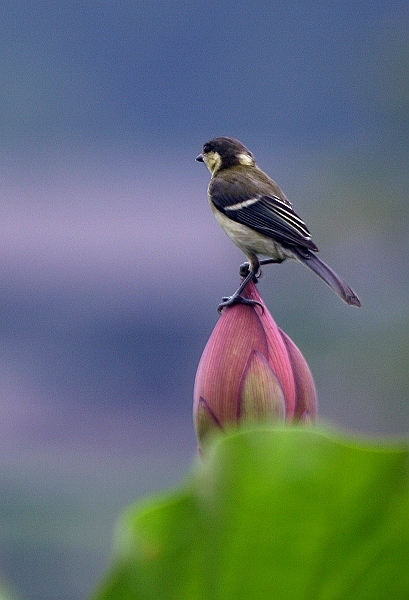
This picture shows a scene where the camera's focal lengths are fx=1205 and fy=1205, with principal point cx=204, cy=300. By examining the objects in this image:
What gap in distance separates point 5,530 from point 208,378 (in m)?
14.8

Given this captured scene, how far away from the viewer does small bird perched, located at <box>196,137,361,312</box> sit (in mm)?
2061

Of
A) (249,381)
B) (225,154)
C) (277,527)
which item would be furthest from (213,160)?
(277,527)

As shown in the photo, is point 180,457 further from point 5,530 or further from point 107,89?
point 107,89

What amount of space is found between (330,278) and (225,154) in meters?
0.53

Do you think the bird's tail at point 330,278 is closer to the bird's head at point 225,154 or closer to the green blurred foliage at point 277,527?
the bird's head at point 225,154

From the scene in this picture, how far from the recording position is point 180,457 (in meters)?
18.1

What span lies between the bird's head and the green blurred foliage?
1.71 m

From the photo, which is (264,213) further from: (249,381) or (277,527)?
(277,527)

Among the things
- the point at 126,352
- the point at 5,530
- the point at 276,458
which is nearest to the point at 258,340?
the point at 276,458

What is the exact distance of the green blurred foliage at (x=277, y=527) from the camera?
55 cm

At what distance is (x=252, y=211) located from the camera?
7.12ft

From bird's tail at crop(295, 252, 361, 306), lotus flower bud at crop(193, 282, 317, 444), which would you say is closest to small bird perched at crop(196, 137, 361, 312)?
bird's tail at crop(295, 252, 361, 306)

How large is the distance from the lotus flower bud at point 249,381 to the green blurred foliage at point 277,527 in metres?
0.51

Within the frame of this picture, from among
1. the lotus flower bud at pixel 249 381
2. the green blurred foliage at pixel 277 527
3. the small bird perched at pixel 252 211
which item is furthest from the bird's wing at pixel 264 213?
the green blurred foliage at pixel 277 527
